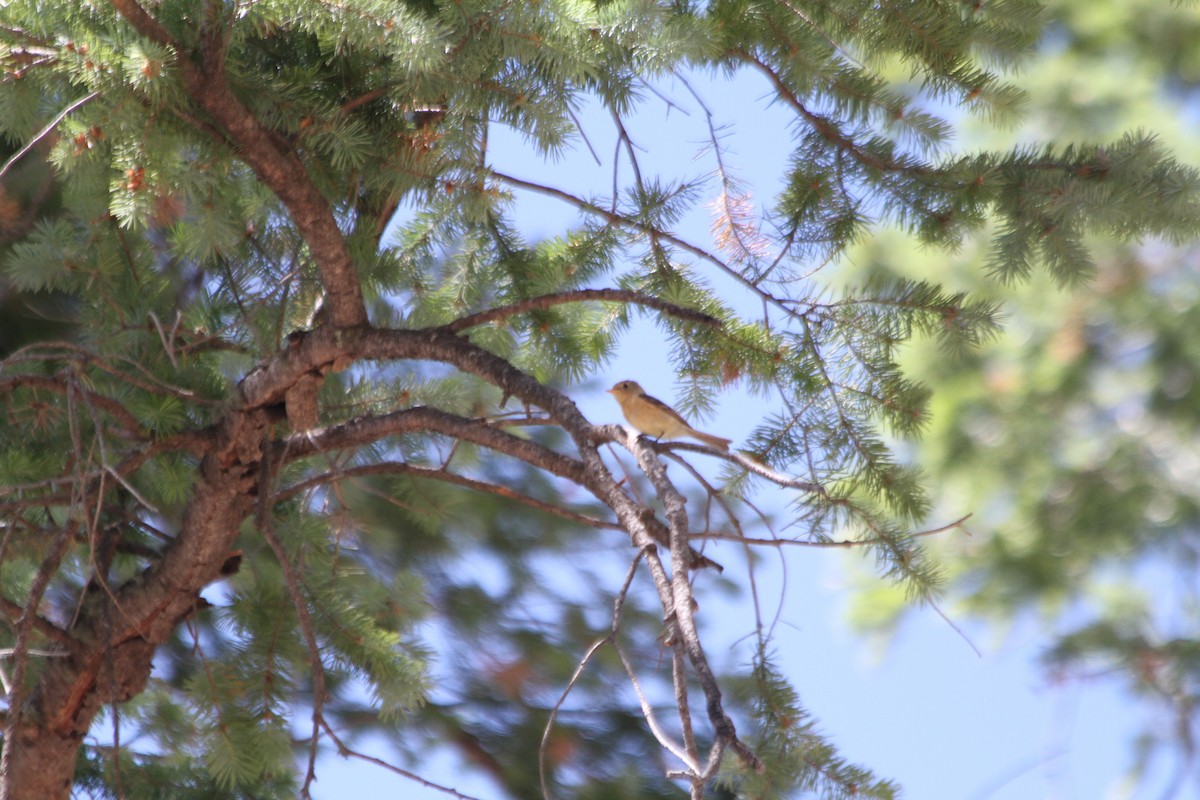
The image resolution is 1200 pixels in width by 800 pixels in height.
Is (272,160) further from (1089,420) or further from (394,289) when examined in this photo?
(1089,420)

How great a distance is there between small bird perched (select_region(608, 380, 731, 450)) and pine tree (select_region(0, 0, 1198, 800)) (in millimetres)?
62

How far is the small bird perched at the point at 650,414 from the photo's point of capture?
5.86ft

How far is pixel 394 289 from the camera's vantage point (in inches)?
73.2

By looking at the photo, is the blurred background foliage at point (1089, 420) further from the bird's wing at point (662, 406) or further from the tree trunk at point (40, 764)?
the tree trunk at point (40, 764)

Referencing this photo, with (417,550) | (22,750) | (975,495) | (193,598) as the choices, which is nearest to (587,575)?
(417,550)

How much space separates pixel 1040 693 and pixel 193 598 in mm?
2263

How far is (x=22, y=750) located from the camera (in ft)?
5.58

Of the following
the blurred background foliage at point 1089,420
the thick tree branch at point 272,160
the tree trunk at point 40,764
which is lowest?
the tree trunk at point 40,764

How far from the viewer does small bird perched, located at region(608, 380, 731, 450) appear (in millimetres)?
1786

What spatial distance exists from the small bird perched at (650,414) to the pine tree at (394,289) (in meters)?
0.06

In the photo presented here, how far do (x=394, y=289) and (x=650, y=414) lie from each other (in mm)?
472

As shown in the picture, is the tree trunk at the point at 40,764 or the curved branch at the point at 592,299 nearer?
the curved branch at the point at 592,299

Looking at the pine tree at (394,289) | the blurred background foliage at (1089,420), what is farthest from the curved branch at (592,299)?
the blurred background foliage at (1089,420)

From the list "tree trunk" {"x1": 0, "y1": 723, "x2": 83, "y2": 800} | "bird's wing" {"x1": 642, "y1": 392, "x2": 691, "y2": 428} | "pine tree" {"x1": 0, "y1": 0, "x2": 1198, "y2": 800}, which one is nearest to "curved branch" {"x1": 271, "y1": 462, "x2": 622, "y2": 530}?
"pine tree" {"x1": 0, "y1": 0, "x2": 1198, "y2": 800}
